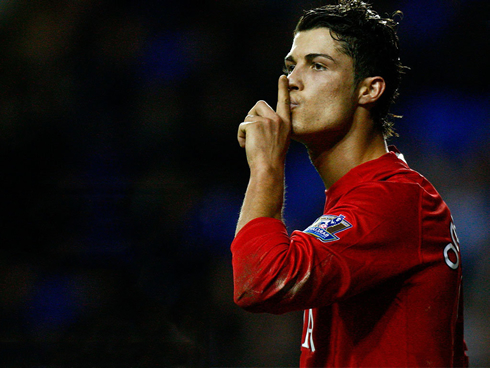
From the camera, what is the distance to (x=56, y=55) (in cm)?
443

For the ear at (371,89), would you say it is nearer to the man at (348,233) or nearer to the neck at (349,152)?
the man at (348,233)

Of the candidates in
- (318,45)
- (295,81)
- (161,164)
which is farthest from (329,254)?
(161,164)

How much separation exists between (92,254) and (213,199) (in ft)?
3.67

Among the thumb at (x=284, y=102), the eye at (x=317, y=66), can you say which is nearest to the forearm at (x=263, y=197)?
the thumb at (x=284, y=102)

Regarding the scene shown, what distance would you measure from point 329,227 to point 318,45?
0.86 metres

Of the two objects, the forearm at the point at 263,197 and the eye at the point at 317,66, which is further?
the eye at the point at 317,66

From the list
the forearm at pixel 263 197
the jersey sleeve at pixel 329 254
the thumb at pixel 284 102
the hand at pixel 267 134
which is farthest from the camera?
the thumb at pixel 284 102

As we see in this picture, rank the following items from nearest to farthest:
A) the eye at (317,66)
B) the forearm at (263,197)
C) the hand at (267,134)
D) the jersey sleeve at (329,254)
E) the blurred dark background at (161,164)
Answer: the jersey sleeve at (329,254) → the forearm at (263,197) → the hand at (267,134) → the eye at (317,66) → the blurred dark background at (161,164)

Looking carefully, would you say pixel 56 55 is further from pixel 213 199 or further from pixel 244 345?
pixel 244 345

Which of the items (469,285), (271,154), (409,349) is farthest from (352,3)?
(469,285)

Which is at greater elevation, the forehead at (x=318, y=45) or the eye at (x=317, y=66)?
the forehead at (x=318, y=45)

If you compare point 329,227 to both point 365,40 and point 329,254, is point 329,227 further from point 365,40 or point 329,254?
point 365,40

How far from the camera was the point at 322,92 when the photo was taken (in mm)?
1806

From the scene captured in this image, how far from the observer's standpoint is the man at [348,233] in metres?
1.31
